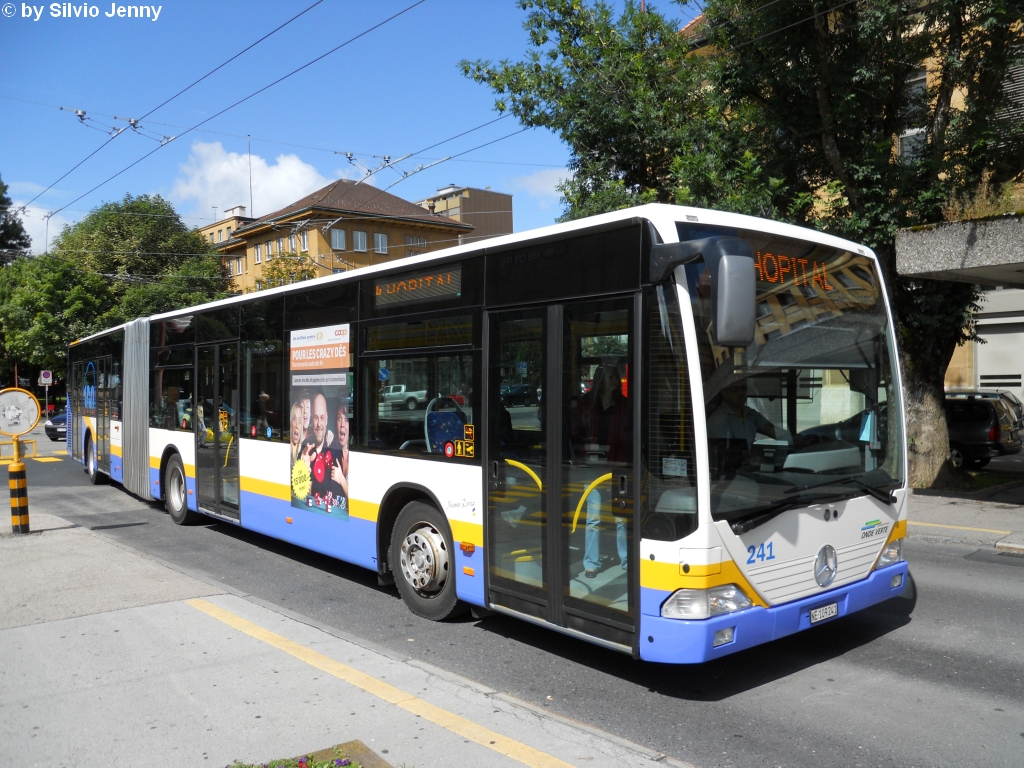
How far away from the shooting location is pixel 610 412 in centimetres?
518

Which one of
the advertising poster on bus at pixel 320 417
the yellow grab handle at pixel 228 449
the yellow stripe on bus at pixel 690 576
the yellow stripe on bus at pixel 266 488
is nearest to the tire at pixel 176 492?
the yellow grab handle at pixel 228 449

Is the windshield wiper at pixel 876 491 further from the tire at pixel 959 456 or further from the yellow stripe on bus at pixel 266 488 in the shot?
the tire at pixel 959 456

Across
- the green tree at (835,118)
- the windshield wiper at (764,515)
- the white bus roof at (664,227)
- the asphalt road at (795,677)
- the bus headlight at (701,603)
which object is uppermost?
the green tree at (835,118)

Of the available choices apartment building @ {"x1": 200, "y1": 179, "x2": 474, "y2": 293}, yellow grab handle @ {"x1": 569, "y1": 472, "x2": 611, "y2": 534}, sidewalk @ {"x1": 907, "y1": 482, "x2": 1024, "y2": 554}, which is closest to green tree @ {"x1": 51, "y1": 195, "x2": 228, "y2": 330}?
apartment building @ {"x1": 200, "y1": 179, "x2": 474, "y2": 293}

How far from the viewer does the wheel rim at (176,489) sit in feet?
39.0

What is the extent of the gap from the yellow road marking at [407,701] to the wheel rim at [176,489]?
19.0ft

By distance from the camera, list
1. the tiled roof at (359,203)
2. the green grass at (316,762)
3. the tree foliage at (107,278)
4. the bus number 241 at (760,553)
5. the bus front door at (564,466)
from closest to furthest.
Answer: the green grass at (316,762) → the bus number 241 at (760,553) → the bus front door at (564,466) → the tree foliage at (107,278) → the tiled roof at (359,203)

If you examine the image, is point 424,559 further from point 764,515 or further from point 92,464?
point 92,464

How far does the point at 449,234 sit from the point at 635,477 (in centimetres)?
5485

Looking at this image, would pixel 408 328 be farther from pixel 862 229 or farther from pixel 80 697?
pixel 862 229

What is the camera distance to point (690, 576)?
4742 mm

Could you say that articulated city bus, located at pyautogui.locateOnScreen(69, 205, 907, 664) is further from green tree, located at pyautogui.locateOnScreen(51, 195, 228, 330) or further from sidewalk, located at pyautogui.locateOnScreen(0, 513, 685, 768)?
green tree, located at pyautogui.locateOnScreen(51, 195, 228, 330)

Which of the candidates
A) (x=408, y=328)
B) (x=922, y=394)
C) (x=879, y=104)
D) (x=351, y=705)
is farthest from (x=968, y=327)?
(x=351, y=705)

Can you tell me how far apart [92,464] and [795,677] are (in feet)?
51.7
